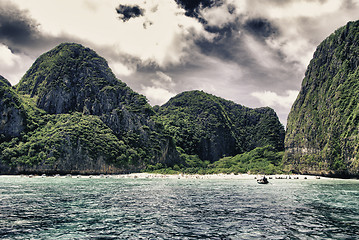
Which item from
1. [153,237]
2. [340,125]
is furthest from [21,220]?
[340,125]

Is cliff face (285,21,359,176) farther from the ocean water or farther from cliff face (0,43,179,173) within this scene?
cliff face (0,43,179,173)

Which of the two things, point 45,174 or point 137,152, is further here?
point 137,152

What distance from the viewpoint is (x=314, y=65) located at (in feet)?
528

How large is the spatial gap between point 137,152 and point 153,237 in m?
168

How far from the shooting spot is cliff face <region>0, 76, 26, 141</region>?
156 m

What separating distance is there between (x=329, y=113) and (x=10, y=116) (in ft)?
590

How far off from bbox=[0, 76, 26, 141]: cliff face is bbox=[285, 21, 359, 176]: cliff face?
163242mm

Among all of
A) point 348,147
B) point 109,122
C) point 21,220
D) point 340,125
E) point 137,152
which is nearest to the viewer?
point 21,220

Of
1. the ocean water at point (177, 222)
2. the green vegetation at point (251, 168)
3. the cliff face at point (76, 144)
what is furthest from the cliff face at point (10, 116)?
the ocean water at point (177, 222)

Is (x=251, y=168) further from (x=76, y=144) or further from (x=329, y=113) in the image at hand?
(x=76, y=144)

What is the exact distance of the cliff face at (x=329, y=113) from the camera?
351ft

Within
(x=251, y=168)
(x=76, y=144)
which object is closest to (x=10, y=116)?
Answer: (x=76, y=144)

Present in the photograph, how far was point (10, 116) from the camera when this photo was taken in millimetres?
158875

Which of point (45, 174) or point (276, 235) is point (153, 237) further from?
point (45, 174)
